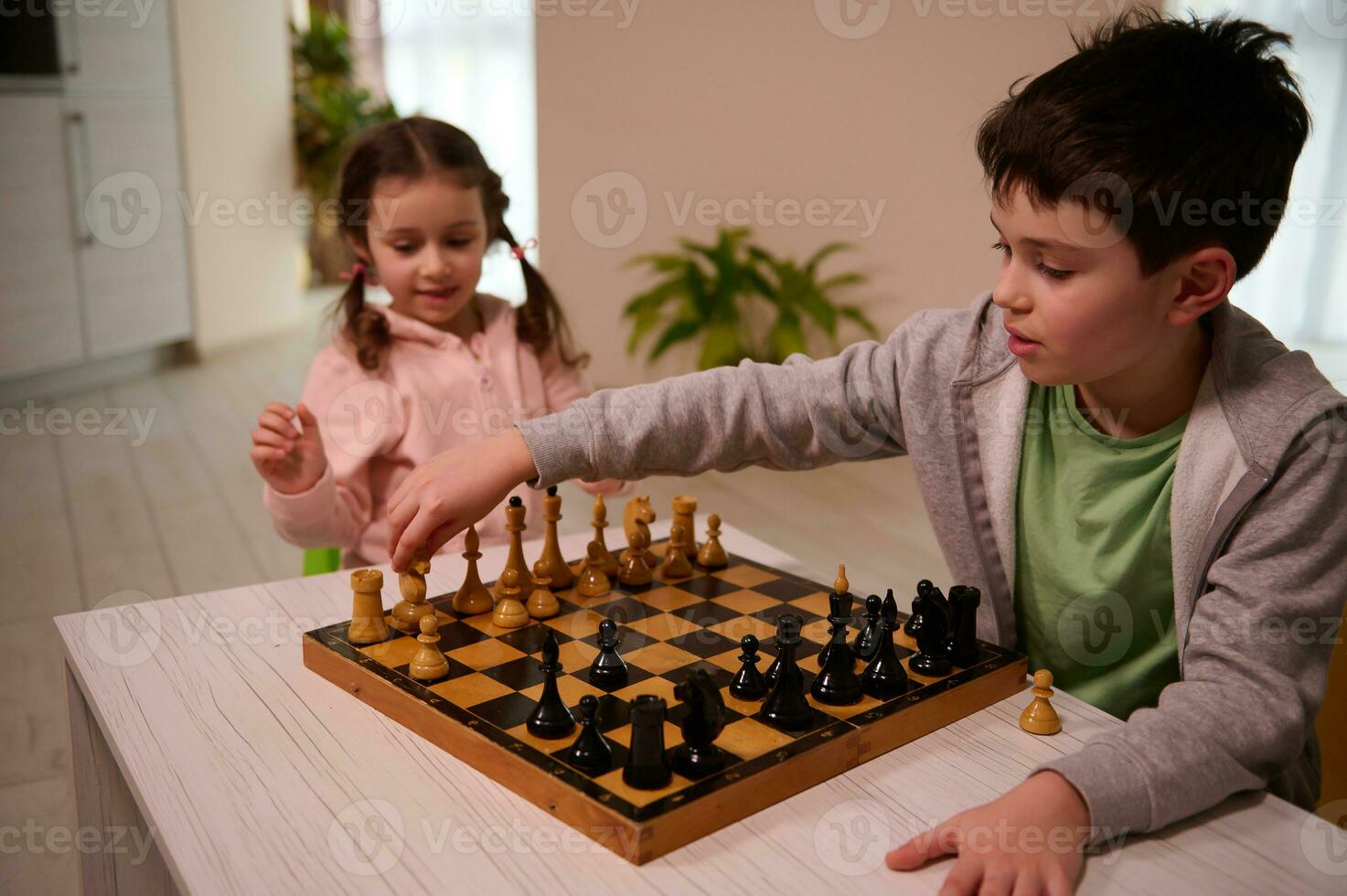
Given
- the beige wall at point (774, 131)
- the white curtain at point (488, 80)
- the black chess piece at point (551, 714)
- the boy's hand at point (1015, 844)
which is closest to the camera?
the boy's hand at point (1015, 844)

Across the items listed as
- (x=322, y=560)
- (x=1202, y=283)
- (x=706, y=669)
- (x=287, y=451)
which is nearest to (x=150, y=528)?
(x=322, y=560)

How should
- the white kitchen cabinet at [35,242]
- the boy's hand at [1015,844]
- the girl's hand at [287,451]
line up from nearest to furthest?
1. the boy's hand at [1015,844]
2. the girl's hand at [287,451]
3. the white kitchen cabinet at [35,242]

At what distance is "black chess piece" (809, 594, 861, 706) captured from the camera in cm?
103

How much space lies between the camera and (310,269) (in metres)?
7.71

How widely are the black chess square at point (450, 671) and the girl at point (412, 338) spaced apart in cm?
66

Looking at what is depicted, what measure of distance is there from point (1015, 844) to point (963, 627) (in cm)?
32

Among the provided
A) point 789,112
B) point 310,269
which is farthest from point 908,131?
point 310,269

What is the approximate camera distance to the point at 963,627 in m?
1.13

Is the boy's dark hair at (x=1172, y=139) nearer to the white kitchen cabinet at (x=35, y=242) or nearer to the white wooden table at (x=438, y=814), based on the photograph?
the white wooden table at (x=438, y=814)

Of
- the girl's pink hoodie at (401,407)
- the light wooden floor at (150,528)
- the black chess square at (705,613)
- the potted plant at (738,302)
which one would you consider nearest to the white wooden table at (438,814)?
the black chess square at (705,613)

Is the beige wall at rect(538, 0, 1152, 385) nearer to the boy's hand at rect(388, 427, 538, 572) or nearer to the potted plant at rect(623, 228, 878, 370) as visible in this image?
the potted plant at rect(623, 228, 878, 370)

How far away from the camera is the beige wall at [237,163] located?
5.39 metres

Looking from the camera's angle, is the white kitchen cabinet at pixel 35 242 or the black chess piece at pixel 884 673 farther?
the white kitchen cabinet at pixel 35 242

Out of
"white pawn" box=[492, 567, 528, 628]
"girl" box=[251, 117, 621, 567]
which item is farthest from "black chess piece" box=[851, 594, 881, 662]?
"girl" box=[251, 117, 621, 567]
